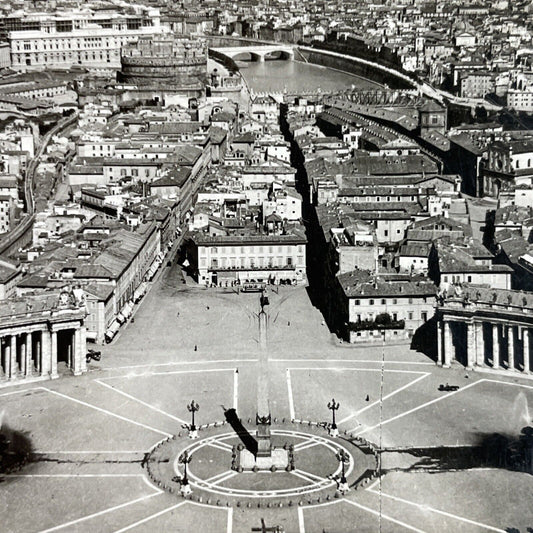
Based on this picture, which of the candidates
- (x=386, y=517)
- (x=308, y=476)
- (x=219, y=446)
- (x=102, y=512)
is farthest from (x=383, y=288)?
(x=102, y=512)

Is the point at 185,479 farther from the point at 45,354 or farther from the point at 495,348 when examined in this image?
the point at 495,348

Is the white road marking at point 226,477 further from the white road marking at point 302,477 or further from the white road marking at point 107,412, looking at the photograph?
the white road marking at point 107,412

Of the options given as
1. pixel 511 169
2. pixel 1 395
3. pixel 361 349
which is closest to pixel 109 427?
pixel 1 395

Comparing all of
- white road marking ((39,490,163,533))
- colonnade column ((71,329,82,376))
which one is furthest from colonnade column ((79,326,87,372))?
white road marking ((39,490,163,533))

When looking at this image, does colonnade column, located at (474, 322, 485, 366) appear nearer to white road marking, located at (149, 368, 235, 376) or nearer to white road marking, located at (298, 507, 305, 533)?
white road marking, located at (149, 368, 235, 376)

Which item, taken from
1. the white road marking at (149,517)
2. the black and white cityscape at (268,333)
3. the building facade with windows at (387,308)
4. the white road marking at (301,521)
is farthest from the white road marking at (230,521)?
the building facade with windows at (387,308)
